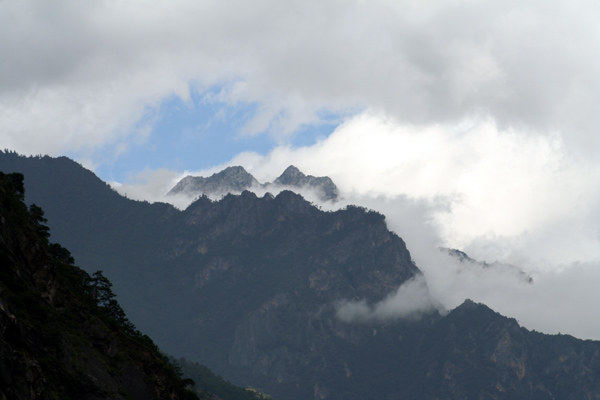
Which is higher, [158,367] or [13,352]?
[158,367]

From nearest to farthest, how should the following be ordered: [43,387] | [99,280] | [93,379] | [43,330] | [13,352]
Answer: [13,352] < [43,387] < [43,330] < [93,379] < [99,280]

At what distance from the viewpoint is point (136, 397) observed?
117 meters

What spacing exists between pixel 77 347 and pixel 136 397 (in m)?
19.6

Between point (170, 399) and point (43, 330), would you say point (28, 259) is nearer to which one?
point (43, 330)

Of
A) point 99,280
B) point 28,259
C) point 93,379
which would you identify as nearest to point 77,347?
point 93,379

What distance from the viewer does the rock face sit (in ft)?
233

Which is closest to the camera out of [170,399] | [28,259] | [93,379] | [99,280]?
[93,379]

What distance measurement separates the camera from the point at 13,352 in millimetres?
68312

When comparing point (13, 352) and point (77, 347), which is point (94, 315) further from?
point (13, 352)

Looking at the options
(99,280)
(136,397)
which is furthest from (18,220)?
(99,280)

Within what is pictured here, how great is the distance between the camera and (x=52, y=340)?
290 ft

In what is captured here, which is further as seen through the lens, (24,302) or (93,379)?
(93,379)

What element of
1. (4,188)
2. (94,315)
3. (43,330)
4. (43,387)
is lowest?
(43,387)

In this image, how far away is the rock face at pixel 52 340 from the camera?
7088cm
